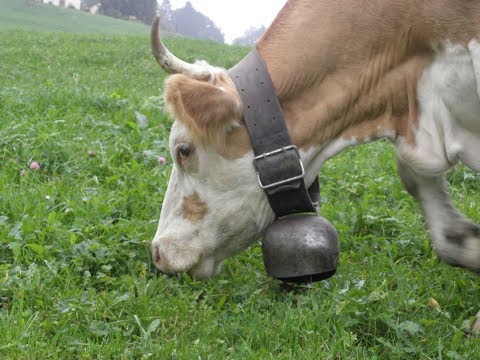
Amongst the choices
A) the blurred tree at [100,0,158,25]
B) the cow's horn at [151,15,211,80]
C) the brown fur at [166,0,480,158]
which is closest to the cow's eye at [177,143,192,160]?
the brown fur at [166,0,480,158]

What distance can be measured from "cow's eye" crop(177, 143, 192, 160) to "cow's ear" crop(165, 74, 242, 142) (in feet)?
0.54

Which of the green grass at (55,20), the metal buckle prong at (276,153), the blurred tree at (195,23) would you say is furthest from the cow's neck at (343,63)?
the blurred tree at (195,23)

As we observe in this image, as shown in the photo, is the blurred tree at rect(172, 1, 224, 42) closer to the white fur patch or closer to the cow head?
the cow head

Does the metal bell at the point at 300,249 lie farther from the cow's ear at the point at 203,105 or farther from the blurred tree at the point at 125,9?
the blurred tree at the point at 125,9

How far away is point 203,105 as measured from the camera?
10.4 ft

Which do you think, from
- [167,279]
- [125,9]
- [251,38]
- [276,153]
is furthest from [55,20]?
[276,153]

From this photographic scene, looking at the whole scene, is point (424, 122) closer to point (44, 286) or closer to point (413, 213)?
point (413, 213)

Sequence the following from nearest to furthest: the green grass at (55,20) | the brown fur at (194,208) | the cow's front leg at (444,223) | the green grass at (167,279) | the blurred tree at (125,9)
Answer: the green grass at (167,279), the brown fur at (194,208), the cow's front leg at (444,223), the green grass at (55,20), the blurred tree at (125,9)

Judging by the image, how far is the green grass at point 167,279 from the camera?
123 inches

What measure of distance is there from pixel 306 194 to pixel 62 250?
1300mm

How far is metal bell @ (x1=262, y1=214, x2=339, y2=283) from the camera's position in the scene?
3.35 meters

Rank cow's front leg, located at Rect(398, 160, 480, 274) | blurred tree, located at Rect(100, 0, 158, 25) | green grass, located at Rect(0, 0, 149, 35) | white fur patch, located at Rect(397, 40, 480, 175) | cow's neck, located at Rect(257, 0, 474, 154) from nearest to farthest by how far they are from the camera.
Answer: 1. white fur patch, located at Rect(397, 40, 480, 175)
2. cow's neck, located at Rect(257, 0, 474, 154)
3. cow's front leg, located at Rect(398, 160, 480, 274)
4. green grass, located at Rect(0, 0, 149, 35)
5. blurred tree, located at Rect(100, 0, 158, 25)

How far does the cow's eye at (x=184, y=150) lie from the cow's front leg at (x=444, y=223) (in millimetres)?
1073

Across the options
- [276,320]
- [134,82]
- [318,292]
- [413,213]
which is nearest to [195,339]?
[276,320]
